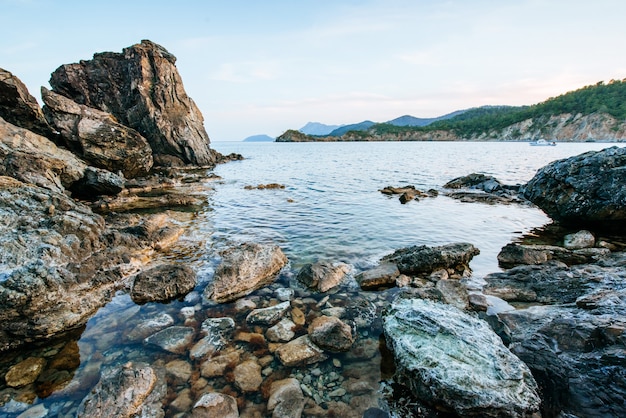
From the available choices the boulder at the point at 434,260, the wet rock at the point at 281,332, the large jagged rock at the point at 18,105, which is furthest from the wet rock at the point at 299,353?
the large jagged rock at the point at 18,105

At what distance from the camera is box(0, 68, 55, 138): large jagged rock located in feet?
69.2

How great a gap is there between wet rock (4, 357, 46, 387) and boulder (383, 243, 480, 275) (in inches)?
363

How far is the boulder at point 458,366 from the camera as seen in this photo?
3.97 metres

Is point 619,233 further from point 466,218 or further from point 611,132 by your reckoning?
point 611,132

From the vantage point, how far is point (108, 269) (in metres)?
8.92

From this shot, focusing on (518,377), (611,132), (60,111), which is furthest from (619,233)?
(611,132)

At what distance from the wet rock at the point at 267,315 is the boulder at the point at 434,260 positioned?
4426 millimetres

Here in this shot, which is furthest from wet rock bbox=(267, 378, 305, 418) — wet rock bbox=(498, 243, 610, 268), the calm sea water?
wet rock bbox=(498, 243, 610, 268)

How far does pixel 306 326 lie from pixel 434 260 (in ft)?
16.9

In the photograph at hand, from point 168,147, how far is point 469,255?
4955 cm

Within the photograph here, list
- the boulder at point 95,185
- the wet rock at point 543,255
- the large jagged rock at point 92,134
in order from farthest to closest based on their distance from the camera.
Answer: the large jagged rock at point 92,134 → the boulder at point 95,185 → the wet rock at point 543,255

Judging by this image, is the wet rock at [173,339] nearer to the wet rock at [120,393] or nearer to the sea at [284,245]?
the sea at [284,245]

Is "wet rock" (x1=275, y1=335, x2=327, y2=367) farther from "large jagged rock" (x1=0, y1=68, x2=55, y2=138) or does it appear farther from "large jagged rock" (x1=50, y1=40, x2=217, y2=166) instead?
"large jagged rock" (x1=50, y1=40, x2=217, y2=166)

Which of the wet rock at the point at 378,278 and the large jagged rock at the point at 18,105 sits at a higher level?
the large jagged rock at the point at 18,105
